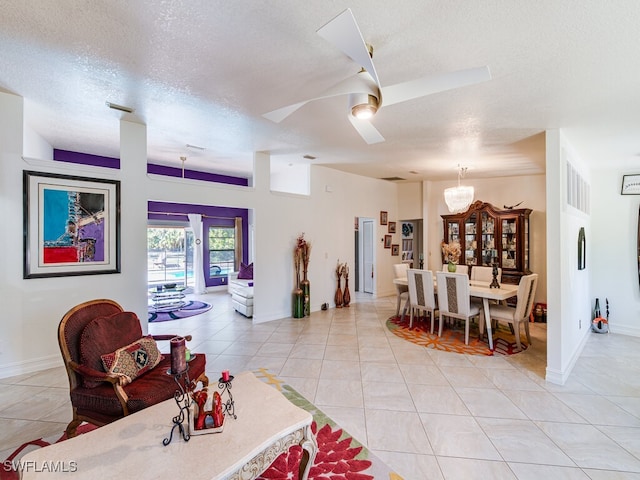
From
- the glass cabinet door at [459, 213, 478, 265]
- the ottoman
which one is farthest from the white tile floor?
the glass cabinet door at [459, 213, 478, 265]

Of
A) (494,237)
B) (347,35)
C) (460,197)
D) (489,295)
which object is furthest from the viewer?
(494,237)

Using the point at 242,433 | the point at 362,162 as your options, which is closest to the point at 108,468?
the point at 242,433

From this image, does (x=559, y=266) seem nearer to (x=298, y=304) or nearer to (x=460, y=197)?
(x=460, y=197)

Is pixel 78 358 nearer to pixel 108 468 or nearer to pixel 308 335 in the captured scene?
pixel 108 468

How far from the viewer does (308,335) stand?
4.39m

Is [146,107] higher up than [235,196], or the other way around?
[146,107]

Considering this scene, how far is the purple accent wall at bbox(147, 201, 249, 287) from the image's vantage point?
7.23 metres

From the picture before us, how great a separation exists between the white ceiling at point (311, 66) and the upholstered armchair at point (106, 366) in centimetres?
197

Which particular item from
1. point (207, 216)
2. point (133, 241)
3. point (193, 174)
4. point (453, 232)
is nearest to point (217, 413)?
point (133, 241)

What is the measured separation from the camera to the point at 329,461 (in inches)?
74.8

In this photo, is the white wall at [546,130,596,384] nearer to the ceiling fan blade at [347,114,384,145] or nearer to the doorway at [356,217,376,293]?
the ceiling fan blade at [347,114,384,145]

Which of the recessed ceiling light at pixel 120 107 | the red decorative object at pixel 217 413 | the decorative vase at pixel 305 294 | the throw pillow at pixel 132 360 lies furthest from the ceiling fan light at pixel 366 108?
the decorative vase at pixel 305 294

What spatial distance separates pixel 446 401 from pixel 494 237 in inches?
172

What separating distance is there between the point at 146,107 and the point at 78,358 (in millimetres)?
2510
